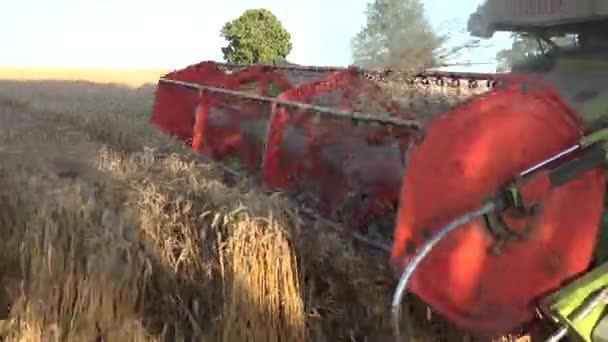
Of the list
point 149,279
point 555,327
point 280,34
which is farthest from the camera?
point 280,34

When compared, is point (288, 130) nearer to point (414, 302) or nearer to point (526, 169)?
point (414, 302)

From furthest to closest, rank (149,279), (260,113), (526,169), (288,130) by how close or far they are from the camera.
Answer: (260,113) → (288,130) → (149,279) → (526,169)

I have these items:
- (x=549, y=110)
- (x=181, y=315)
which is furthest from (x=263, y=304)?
(x=549, y=110)

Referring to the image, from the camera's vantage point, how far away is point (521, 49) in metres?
4.80

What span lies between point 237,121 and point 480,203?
141 inches

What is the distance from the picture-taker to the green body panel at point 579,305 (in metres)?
2.25

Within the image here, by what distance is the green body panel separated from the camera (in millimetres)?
2254

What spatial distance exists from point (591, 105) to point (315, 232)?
113 centimetres

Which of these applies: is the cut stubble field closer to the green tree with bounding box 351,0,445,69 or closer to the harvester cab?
the harvester cab

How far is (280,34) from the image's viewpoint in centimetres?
3123

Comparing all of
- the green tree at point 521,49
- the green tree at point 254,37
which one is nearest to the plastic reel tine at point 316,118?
the green tree at point 521,49

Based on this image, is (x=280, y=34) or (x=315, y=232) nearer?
(x=315, y=232)

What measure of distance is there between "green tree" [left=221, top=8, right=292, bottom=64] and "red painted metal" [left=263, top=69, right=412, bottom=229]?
25.1 metres

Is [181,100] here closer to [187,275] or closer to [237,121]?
[237,121]
